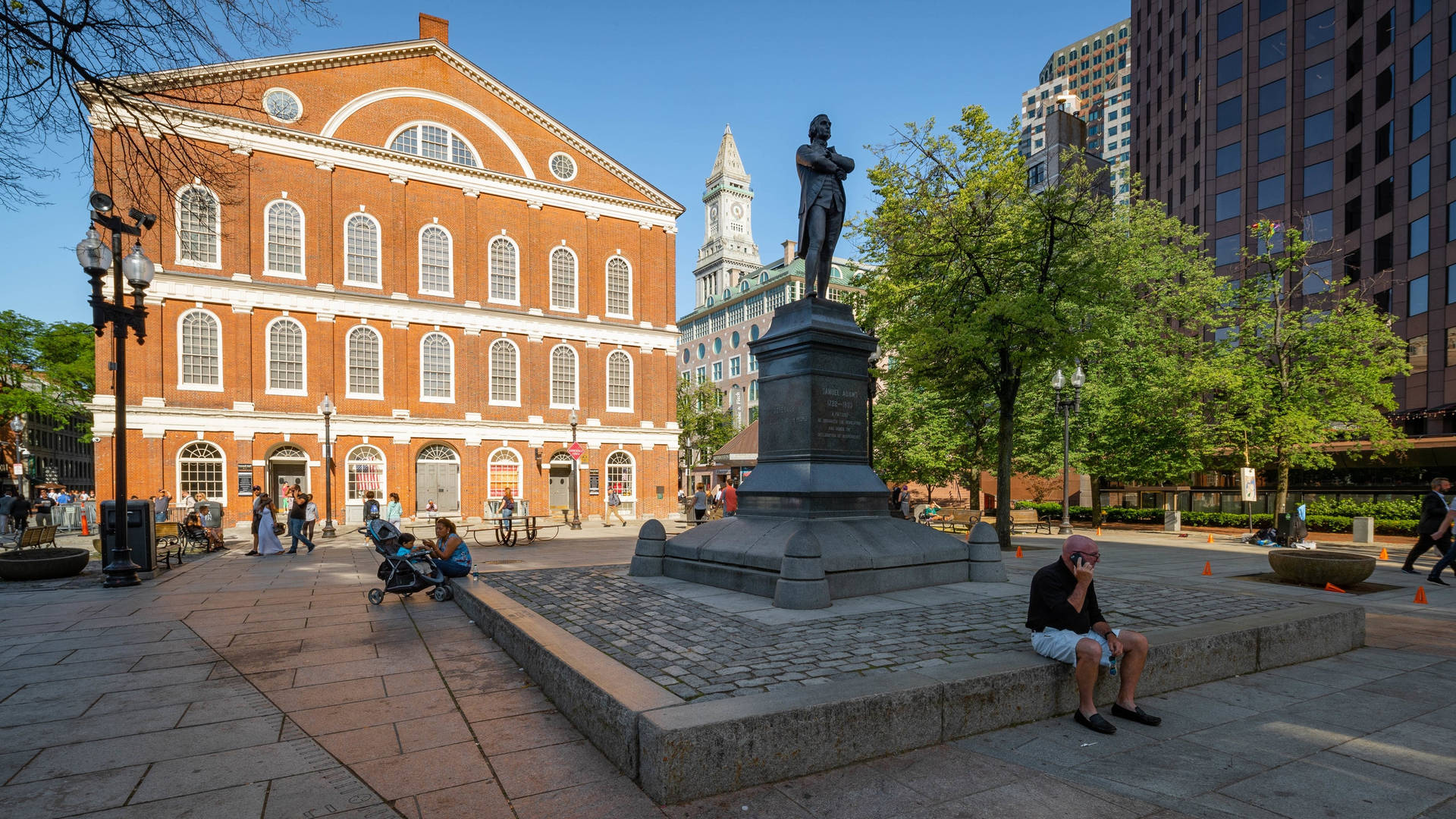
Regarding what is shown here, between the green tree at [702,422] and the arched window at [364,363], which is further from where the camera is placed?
the green tree at [702,422]

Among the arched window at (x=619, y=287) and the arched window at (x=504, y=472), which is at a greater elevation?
the arched window at (x=619, y=287)

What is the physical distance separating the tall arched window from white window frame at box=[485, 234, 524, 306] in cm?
969

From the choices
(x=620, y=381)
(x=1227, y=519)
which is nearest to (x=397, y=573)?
(x=1227, y=519)

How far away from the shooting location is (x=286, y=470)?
33188 mm

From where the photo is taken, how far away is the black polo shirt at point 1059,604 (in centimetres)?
542

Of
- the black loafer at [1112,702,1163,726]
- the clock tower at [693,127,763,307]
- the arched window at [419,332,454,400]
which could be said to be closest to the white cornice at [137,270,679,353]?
the arched window at [419,332,454,400]

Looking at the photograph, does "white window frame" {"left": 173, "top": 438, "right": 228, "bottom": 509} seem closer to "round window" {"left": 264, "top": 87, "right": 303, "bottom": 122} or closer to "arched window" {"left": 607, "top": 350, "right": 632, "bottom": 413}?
"round window" {"left": 264, "top": 87, "right": 303, "bottom": 122}

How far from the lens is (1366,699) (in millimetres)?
6035

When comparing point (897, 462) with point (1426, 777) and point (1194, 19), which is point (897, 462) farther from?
point (1194, 19)

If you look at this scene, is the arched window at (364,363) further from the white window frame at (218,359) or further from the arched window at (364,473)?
the white window frame at (218,359)

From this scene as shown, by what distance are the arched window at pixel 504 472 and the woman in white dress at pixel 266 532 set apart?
17414 millimetres

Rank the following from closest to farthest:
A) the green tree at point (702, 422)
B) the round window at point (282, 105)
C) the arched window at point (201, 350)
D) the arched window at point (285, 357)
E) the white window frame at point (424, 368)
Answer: the arched window at point (201, 350) → the arched window at point (285, 357) → the round window at point (282, 105) → the white window frame at point (424, 368) → the green tree at point (702, 422)

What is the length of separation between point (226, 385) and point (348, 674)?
3157 cm

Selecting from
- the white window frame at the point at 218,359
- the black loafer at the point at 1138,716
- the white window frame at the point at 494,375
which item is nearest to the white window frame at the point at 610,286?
the white window frame at the point at 494,375
